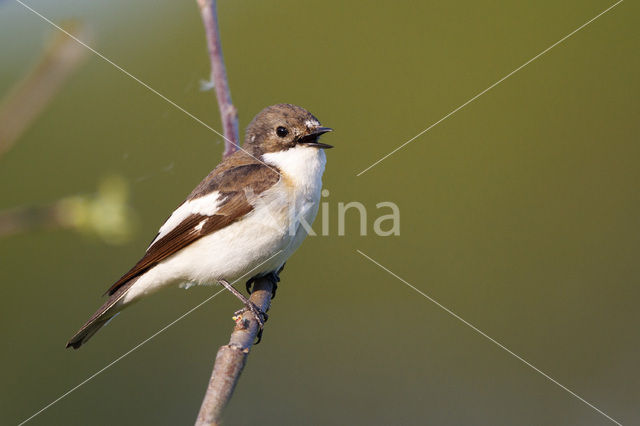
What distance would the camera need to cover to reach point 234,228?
3391 mm

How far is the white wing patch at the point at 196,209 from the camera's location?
3.44 meters

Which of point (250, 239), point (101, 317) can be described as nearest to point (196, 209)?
point (250, 239)

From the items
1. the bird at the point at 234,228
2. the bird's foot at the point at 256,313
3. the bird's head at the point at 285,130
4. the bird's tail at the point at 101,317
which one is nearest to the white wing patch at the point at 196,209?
the bird at the point at 234,228

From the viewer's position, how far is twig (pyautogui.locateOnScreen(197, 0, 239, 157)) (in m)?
2.97

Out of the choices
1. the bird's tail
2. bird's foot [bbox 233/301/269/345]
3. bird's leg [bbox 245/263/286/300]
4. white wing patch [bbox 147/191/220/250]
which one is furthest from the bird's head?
the bird's tail

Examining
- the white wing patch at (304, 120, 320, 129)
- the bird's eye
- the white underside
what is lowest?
the white underside

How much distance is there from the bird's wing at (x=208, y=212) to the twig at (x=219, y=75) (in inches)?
13.0

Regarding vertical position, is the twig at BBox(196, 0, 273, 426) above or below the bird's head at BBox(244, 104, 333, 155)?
below

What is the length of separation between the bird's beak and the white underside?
89mm

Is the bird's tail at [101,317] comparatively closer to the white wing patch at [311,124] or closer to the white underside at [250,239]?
the white underside at [250,239]

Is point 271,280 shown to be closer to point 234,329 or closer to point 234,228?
point 234,228

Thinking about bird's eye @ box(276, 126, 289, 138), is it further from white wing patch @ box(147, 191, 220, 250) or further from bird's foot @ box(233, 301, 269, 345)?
bird's foot @ box(233, 301, 269, 345)

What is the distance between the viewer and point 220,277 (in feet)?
11.3

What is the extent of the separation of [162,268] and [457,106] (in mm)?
2785
